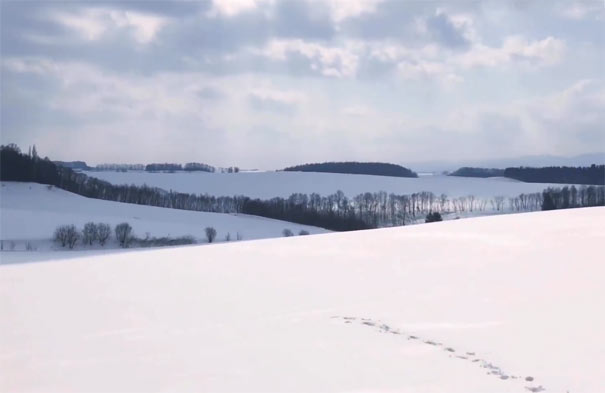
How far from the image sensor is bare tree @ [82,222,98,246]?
1866 inches

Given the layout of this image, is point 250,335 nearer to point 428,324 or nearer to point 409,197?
point 428,324

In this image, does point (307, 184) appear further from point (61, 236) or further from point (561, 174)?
point (61, 236)

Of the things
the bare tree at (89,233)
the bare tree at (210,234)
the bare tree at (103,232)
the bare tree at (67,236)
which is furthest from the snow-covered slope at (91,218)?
the bare tree at (103,232)

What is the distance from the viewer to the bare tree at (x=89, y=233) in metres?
47.4

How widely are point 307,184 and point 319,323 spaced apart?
349 ft

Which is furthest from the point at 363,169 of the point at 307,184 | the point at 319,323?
the point at 319,323

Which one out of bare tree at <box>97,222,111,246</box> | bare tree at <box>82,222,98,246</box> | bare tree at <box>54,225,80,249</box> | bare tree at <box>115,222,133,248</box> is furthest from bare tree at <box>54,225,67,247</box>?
bare tree at <box>115,222,133,248</box>

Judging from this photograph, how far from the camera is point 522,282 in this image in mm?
10016

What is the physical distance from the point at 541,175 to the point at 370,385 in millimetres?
108429

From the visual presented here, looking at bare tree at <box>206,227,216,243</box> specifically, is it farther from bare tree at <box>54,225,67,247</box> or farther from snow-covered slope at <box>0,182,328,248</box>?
bare tree at <box>54,225,67,247</box>

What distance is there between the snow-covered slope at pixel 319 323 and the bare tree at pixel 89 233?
3479 centimetres

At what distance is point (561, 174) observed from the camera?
98812mm

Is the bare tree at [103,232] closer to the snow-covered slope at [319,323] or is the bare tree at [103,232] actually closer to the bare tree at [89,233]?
the bare tree at [89,233]

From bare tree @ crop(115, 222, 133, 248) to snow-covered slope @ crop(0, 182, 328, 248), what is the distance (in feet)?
3.06
